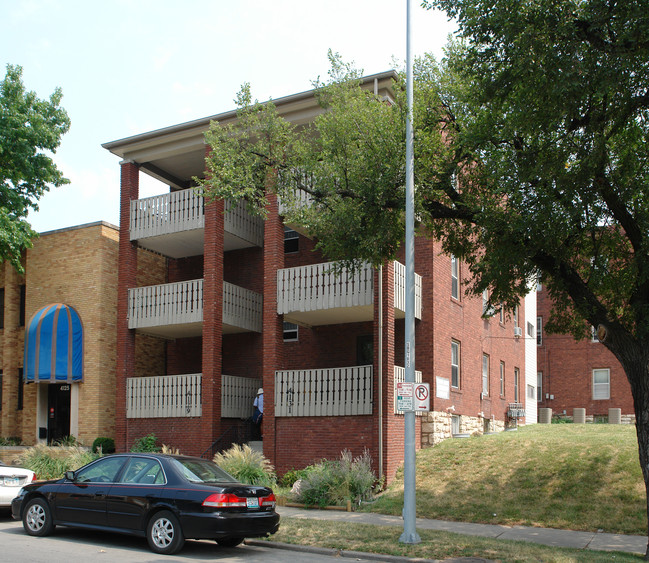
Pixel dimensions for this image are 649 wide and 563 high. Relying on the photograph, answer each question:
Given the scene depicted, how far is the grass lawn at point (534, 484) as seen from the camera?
14.3 metres

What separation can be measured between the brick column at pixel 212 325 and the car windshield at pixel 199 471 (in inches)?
343

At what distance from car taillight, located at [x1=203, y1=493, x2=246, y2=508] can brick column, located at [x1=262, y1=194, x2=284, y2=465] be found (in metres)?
8.71

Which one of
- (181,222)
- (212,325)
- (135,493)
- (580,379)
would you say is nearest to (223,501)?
(135,493)

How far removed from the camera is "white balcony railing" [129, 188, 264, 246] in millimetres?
22094

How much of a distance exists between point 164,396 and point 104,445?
2464 millimetres

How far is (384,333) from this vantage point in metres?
18.6

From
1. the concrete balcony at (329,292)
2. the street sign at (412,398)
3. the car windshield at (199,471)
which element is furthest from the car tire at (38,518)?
the concrete balcony at (329,292)

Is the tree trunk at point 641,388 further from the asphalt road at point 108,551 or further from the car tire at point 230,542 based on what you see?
the car tire at point 230,542

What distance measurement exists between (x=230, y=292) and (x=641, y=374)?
13.1m

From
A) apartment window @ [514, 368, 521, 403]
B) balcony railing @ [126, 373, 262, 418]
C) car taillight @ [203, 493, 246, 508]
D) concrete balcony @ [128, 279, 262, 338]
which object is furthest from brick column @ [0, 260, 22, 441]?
apartment window @ [514, 368, 521, 403]

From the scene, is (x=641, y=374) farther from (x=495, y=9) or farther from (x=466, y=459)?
(x=466, y=459)

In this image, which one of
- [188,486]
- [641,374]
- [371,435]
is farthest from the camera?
[371,435]

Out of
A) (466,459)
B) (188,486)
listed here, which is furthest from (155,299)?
(188,486)

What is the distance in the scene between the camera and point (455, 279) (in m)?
23.7
